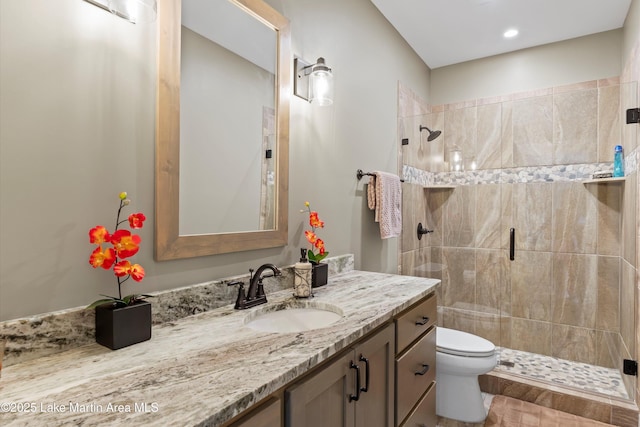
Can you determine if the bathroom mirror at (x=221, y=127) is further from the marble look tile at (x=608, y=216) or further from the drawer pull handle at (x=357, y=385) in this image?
the marble look tile at (x=608, y=216)

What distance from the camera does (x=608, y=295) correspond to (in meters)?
2.53

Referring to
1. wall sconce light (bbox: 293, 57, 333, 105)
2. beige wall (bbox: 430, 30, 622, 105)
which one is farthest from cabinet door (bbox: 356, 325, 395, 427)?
beige wall (bbox: 430, 30, 622, 105)

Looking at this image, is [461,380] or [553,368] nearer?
[461,380]

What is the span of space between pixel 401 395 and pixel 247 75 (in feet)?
4.79

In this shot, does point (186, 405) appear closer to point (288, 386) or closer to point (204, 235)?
point (288, 386)

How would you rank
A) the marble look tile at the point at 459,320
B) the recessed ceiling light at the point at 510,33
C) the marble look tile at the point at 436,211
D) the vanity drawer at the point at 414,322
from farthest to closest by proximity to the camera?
1. the marble look tile at the point at 436,211
2. the marble look tile at the point at 459,320
3. the recessed ceiling light at the point at 510,33
4. the vanity drawer at the point at 414,322

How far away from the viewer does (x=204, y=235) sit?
4.14 ft

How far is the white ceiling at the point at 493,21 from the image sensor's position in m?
2.39

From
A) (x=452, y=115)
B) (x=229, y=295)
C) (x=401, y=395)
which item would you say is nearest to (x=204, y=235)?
(x=229, y=295)

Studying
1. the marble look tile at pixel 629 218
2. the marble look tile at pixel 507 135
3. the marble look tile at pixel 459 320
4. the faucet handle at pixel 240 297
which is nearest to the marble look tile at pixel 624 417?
the marble look tile at pixel 629 218

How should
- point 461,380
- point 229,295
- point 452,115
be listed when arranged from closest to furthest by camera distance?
point 229,295 → point 461,380 → point 452,115

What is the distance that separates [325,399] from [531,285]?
2.55 metres

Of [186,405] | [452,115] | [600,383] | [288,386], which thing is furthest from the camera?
[452,115]

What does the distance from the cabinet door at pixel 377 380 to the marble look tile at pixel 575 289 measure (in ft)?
7.00
